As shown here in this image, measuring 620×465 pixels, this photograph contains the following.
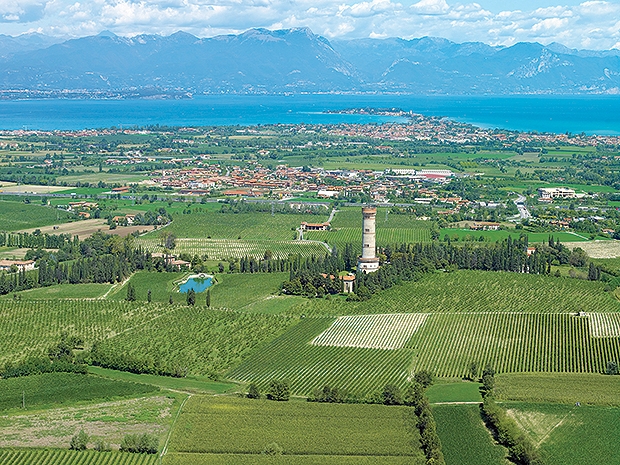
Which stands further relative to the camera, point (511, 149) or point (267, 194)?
point (511, 149)

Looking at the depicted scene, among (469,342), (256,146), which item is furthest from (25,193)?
(469,342)

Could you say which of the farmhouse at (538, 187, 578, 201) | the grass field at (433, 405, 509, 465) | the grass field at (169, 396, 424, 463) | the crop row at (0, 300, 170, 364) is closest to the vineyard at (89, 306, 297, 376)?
the crop row at (0, 300, 170, 364)

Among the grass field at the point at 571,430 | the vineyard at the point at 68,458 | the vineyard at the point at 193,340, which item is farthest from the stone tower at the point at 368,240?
the vineyard at the point at 68,458

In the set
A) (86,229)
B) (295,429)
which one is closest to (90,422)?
(295,429)

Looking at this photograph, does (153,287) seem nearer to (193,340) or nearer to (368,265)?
(193,340)

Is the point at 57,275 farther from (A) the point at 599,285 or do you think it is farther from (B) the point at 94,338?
(A) the point at 599,285

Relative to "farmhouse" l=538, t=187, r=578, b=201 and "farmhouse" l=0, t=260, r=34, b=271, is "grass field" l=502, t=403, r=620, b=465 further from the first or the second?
"farmhouse" l=538, t=187, r=578, b=201
